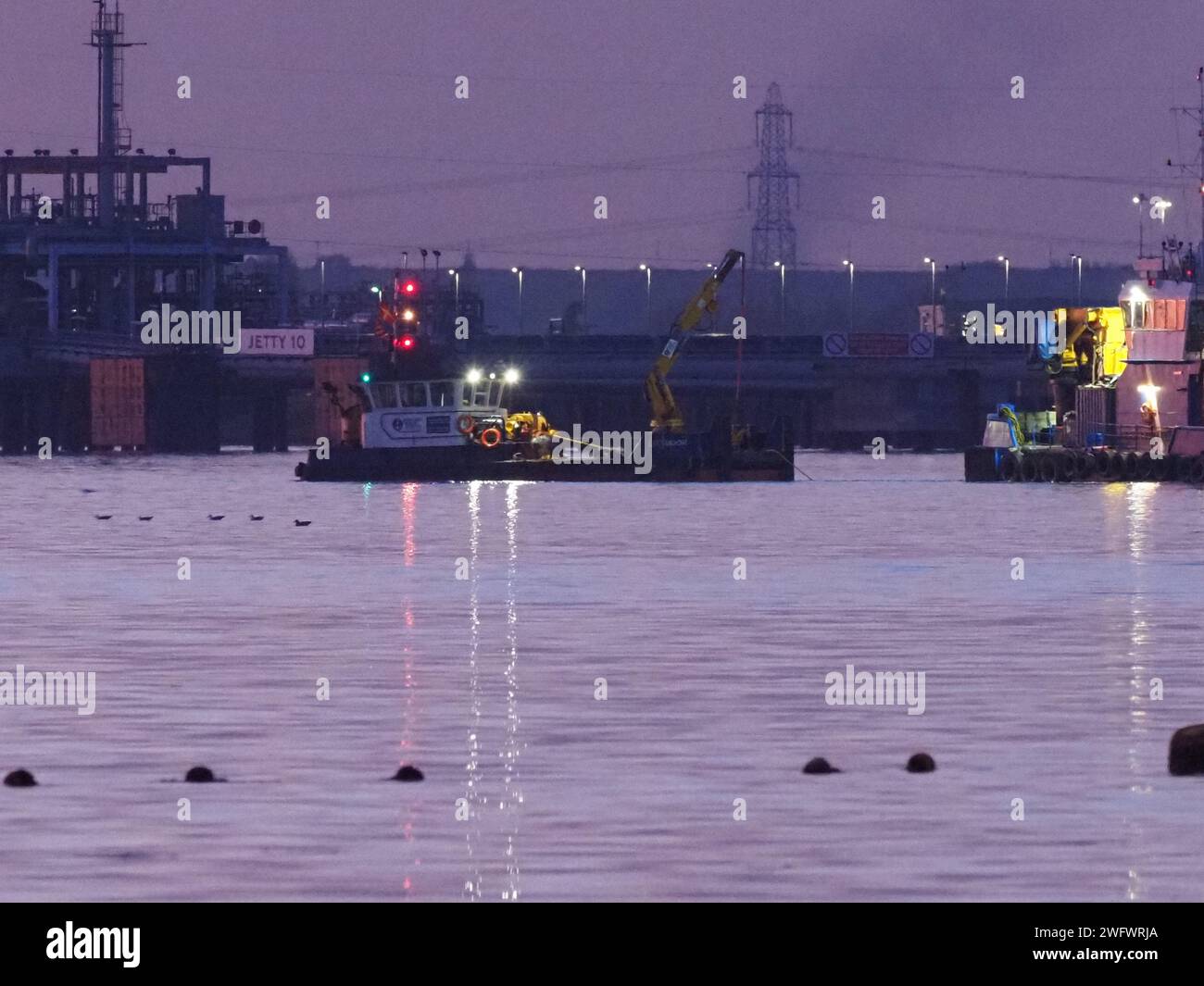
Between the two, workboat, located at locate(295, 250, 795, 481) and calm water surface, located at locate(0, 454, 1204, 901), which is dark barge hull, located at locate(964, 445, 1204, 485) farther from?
calm water surface, located at locate(0, 454, 1204, 901)

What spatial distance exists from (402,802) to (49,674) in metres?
12.1

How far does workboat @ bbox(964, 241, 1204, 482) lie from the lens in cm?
→ 13738

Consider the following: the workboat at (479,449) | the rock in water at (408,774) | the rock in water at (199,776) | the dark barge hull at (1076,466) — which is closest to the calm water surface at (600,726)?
the rock in water at (408,774)

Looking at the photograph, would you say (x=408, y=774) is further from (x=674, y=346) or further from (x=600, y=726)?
(x=674, y=346)

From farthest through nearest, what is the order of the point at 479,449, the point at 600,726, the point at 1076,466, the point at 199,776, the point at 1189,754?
the point at 479,449
the point at 1076,466
the point at 600,726
the point at 1189,754
the point at 199,776

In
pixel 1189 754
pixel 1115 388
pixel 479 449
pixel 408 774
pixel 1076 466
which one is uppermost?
pixel 1115 388

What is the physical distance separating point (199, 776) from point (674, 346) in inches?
5362

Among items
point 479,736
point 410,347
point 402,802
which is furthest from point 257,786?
point 410,347

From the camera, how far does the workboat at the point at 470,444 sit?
137125mm

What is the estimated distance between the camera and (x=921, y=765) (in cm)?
2505

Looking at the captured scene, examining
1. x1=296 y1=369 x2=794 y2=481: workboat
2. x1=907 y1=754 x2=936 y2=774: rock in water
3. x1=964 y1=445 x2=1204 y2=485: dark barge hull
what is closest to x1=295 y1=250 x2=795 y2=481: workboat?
x1=296 y1=369 x2=794 y2=481: workboat

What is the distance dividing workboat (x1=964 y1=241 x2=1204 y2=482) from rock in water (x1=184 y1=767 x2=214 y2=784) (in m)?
111

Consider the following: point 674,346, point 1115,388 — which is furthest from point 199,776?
point 674,346

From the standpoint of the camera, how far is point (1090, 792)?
2367 cm
